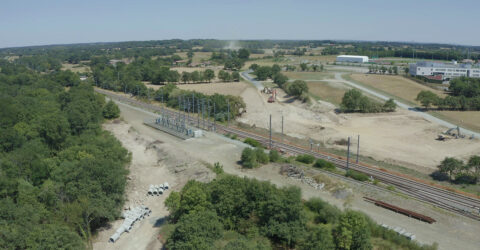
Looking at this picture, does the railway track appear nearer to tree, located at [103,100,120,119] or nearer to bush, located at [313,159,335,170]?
bush, located at [313,159,335,170]

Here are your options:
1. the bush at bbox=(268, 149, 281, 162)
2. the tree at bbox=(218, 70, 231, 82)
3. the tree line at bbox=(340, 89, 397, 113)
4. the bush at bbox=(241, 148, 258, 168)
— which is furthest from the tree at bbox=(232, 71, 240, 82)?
the bush at bbox=(241, 148, 258, 168)

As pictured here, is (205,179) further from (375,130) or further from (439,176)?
(375,130)

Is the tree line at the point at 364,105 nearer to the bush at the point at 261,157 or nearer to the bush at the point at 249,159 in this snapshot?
the bush at the point at 261,157

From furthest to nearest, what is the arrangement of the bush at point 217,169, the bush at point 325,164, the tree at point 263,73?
the tree at point 263,73
the bush at point 325,164
the bush at point 217,169

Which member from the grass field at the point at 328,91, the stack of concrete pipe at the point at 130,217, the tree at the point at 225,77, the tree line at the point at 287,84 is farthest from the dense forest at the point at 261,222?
the tree at the point at 225,77

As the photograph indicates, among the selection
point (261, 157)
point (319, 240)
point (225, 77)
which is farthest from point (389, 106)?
point (319, 240)

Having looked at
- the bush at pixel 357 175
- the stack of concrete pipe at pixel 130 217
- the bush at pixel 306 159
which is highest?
the bush at pixel 306 159
